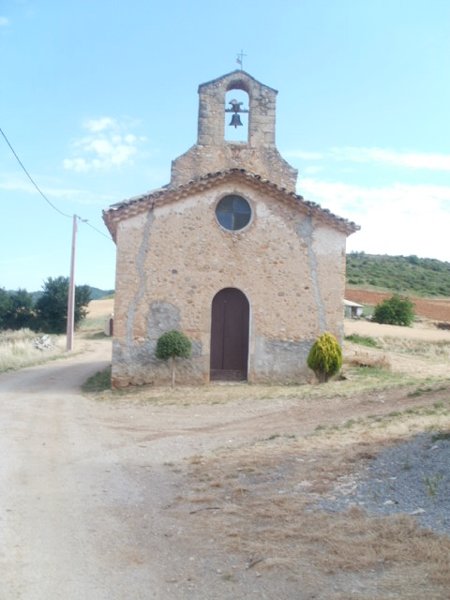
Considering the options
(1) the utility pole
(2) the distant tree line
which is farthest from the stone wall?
(2) the distant tree line

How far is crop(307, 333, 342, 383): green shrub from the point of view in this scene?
1598cm

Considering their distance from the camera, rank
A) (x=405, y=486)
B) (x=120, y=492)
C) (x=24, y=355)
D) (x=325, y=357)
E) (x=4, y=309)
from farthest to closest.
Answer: (x=4, y=309)
(x=24, y=355)
(x=325, y=357)
(x=120, y=492)
(x=405, y=486)

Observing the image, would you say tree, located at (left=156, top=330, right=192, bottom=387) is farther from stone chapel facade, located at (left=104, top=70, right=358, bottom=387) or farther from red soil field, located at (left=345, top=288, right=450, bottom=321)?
red soil field, located at (left=345, top=288, right=450, bottom=321)

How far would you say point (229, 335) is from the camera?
675 inches

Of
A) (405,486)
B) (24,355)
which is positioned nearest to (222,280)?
(405,486)

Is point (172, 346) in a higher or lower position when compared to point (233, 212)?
lower

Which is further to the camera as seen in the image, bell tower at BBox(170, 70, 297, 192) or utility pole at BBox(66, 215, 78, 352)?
utility pole at BBox(66, 215, 78, 352)

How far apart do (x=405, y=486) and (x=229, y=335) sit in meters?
10.7

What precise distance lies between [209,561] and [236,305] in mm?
12125

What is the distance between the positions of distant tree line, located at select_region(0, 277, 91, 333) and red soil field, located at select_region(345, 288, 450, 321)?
22869mm

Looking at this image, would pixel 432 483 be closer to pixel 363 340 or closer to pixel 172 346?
pixel 172 346

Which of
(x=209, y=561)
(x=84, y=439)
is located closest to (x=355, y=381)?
(x=84, y=439)

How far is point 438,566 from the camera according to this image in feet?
15.2

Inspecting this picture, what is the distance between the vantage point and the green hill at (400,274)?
6512 centimetres
